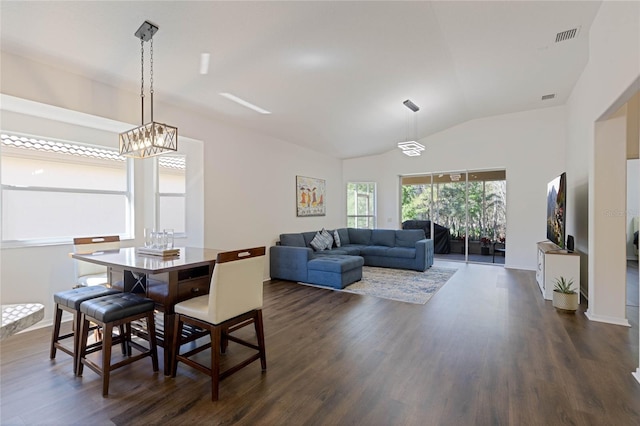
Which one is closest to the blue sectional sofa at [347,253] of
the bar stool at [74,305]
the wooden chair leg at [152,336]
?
the wooden chair leg at [152,336]

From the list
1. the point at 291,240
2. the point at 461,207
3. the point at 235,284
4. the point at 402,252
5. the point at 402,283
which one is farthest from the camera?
the point at 461,207

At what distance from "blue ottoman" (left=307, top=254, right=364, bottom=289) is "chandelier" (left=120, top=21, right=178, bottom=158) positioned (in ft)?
9.95

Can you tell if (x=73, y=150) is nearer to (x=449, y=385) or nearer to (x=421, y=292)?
(x=449, y=385)

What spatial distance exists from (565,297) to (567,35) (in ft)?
10.9

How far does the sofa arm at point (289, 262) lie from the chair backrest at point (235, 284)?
2.88 meters

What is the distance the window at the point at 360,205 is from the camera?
28.0 ft

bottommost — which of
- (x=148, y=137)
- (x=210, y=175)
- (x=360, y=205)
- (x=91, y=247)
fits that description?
(x=91, y=247)

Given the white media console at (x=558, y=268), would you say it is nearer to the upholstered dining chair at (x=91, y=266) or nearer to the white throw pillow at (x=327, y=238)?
the white throw pillow at (x=327, y=238)

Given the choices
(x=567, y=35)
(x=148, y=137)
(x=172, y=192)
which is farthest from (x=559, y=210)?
(x=172, y=192)

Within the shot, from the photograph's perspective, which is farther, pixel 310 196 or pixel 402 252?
pixel 310 196

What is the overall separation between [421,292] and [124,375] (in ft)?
12.9

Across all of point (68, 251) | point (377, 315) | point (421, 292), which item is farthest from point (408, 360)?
point (68, 251)

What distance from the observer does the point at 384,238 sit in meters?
7.29

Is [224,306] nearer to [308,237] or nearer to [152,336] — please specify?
[152,336]
